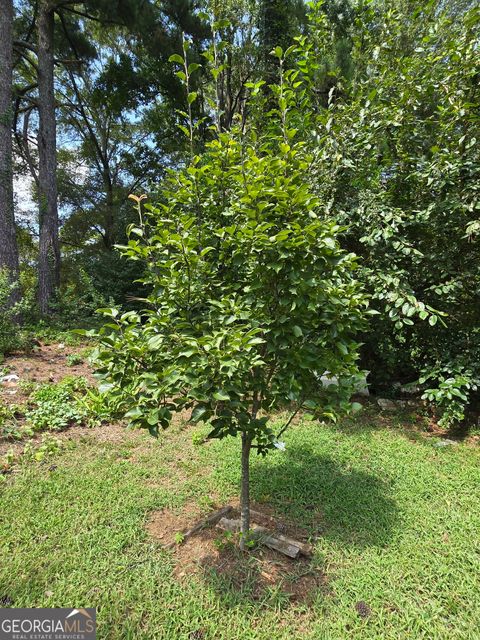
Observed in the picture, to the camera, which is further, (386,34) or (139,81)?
(139,81)

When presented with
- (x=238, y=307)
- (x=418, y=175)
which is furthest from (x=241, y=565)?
(x=418, y=175)

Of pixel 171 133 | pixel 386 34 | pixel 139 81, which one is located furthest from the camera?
pixel 171 133

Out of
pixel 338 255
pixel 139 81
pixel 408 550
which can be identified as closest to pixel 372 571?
pixel 408 550

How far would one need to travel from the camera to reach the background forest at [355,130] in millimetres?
3047

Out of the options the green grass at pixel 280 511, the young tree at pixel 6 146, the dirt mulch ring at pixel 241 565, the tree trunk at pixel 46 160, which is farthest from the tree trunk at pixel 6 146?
the dirt mulch ring at pixel 241 565

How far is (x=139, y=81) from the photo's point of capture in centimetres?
984

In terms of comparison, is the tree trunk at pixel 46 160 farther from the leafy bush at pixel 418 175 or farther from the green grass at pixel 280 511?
the leafy bush at pixel 418 175

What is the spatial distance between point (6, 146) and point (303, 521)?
7386mm

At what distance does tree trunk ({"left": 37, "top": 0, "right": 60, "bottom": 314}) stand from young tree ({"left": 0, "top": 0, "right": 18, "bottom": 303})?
1.45 m

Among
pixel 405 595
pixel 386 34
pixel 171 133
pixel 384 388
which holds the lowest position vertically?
pixel 405 595

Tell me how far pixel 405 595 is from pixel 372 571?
0.59ft

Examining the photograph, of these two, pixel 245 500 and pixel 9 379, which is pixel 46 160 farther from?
pixel 245 500

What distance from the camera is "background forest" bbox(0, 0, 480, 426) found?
3047 mm

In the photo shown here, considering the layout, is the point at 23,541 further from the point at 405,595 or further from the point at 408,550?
the point at 408,550
